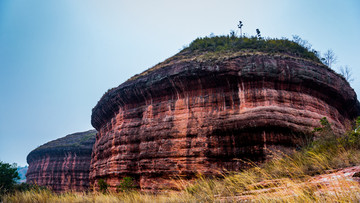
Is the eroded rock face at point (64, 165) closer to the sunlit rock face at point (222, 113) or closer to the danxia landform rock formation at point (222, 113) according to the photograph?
the danxia landform rock formation at point (222, 113)

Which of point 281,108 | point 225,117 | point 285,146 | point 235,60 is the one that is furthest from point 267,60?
point 285,146

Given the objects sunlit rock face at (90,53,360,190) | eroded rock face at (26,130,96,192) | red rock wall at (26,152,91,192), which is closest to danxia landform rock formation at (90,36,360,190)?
sunlit rock face at (90,53,360,190)

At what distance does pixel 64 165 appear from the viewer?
37.9 metres

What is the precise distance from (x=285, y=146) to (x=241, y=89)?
395 cm

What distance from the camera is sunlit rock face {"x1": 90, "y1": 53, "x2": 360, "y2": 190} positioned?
12.0 meters

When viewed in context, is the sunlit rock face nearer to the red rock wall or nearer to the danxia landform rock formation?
the danxia landform rock formation

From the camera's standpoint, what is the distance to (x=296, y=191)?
148 inches

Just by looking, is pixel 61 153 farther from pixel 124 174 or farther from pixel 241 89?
pixel 241 89

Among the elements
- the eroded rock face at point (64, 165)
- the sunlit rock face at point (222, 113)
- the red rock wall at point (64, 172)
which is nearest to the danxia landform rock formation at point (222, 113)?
the sunlit rock face at point (222, 113)

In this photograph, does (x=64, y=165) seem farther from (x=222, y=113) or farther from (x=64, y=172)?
(x=222, y=113)

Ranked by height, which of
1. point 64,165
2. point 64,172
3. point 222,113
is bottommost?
point 64,172

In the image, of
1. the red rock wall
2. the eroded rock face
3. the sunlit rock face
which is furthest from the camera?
the eroded rock face

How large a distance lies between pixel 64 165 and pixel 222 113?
34.9m

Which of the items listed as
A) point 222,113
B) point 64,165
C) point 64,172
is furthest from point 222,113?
point 64,165
